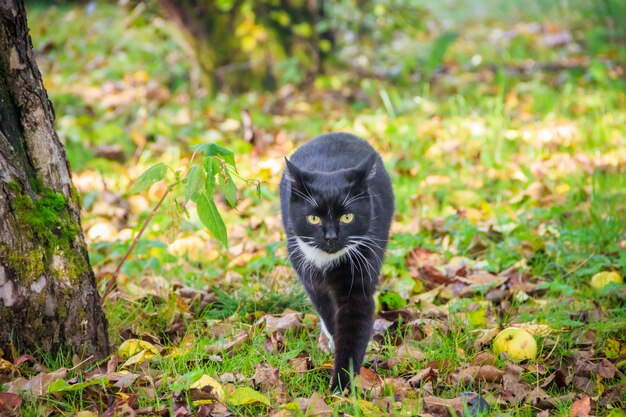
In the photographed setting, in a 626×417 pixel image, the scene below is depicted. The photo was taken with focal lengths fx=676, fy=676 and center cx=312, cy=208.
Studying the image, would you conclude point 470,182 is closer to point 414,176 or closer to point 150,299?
point 414,176

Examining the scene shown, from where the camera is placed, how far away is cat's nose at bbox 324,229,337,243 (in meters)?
2.75

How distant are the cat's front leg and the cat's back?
0.69m

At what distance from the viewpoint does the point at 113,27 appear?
9852 millimetres

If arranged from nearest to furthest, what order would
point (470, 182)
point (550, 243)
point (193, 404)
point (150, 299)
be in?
point (193, 404) → point (150, 299) → point (550, 243) → point (470, 182)

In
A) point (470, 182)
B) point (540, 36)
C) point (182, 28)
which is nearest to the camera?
point (470, 182)

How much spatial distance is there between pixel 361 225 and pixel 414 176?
2.22m

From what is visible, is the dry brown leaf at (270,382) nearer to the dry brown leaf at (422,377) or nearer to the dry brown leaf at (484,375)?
the dry brown leaf at (422,377)

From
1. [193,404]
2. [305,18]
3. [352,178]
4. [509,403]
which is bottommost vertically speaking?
[509,403]

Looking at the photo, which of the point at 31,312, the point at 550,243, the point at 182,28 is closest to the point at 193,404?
the point at 31,312

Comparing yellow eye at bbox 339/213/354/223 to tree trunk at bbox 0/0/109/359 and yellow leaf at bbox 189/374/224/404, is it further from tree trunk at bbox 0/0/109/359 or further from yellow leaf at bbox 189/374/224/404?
tree trunk at bbox 0/0/109/359

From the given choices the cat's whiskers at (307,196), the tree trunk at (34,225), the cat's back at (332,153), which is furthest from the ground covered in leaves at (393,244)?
the cat's back at (332,153)

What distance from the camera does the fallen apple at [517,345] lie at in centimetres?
265

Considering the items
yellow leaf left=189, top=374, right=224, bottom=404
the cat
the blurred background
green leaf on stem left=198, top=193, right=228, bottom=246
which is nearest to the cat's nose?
the cat

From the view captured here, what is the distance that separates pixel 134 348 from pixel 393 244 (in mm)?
1706
